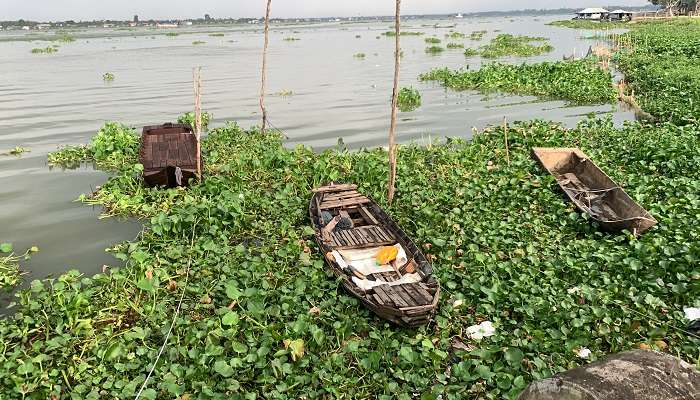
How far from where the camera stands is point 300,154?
12508 millimetres

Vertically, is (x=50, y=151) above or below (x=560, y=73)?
below

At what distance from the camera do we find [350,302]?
628 centimetres

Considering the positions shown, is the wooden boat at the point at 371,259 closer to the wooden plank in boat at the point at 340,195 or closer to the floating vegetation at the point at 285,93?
the wooden plank in boat at the point at 340,195

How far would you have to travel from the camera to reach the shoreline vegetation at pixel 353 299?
5.02m

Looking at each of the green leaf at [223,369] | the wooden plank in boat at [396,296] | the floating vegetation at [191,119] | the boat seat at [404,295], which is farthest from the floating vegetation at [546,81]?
the green leaf at [223,369]

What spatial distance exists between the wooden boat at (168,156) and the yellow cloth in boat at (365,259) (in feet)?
16.1

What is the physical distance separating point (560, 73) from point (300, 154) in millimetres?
17068

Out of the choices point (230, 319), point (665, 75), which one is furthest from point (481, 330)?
point (665, 75)

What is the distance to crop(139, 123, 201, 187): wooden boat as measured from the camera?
34.6 feet


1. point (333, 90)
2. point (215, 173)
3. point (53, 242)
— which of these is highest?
point (333, 90)

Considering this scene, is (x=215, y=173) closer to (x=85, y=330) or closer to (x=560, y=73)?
(x=85, y=330)

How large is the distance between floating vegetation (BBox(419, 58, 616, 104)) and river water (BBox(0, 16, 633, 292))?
1.08 m

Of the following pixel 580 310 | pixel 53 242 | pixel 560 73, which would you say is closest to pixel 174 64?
pixel 560 73

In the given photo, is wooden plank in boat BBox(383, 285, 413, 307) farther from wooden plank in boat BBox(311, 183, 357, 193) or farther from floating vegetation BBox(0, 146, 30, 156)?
floating vegetation BBox(0, 146, 30, 156)
